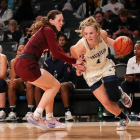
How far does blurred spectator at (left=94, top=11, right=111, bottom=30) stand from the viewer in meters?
8.57

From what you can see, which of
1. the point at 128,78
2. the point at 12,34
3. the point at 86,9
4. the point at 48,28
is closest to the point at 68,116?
the point at 128,78

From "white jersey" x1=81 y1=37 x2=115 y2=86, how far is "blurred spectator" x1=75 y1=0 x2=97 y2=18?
5809 millimetres

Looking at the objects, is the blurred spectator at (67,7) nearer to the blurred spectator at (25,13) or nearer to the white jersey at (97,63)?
the blurred spectator at (25,13)

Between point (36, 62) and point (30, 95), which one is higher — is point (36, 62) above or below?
above

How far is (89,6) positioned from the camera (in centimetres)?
1006

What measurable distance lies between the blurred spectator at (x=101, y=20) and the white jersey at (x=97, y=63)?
4.30 m

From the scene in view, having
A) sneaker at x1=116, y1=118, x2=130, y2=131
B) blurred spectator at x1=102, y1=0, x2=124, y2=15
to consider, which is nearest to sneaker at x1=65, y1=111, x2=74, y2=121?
sneaker at x1=116, y1=118, x2=130, y2=131

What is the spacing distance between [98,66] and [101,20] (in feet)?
14.6

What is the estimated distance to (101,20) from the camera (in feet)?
28.2

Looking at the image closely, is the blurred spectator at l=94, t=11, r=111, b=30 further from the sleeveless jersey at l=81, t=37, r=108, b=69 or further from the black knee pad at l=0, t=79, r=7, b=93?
the sleeveless jersey at l=81, t=37, r=108, b=69

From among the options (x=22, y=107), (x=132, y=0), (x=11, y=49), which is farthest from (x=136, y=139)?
(x=132, y=0)

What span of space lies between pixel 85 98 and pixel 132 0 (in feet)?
13.8

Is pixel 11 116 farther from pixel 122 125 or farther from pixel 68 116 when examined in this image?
pixel 122 125

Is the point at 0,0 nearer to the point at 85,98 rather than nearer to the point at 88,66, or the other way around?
the point at 85,98
